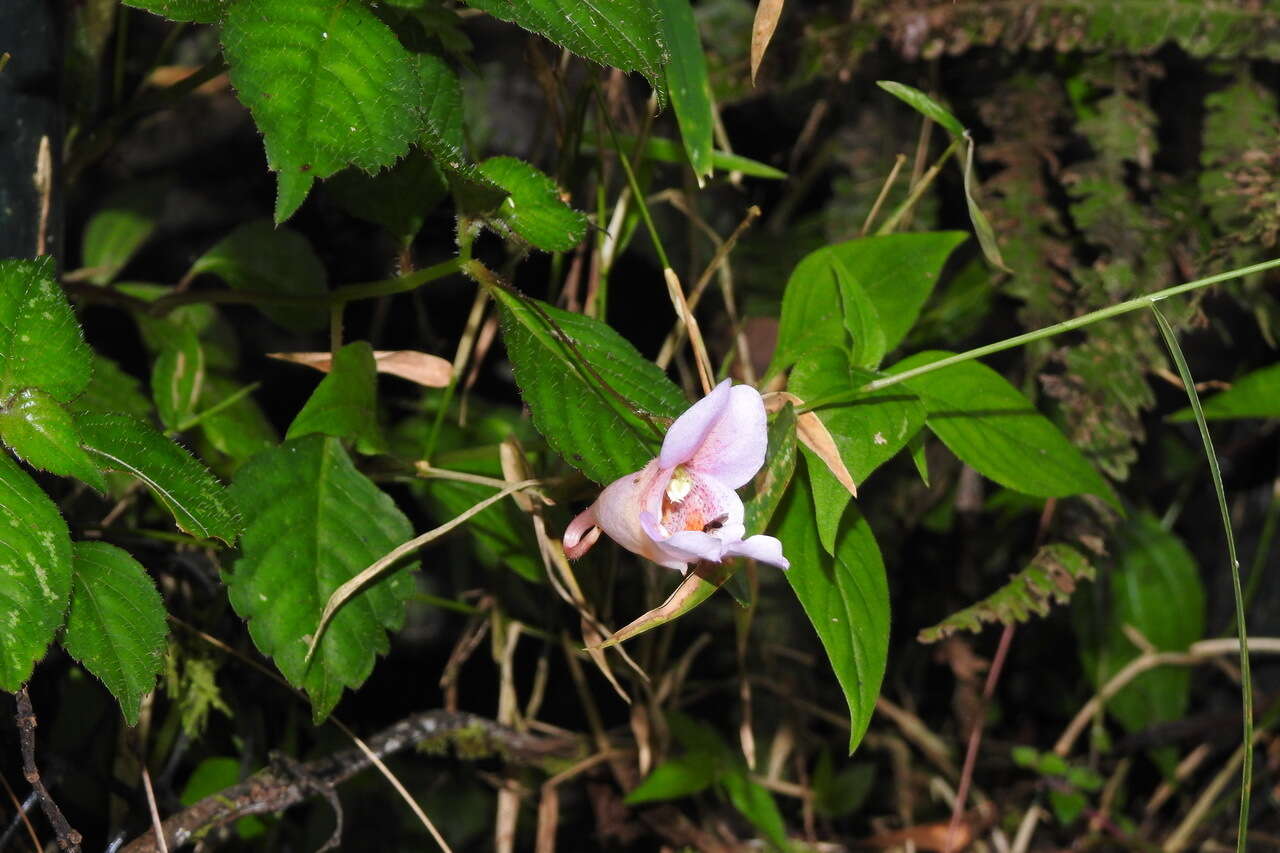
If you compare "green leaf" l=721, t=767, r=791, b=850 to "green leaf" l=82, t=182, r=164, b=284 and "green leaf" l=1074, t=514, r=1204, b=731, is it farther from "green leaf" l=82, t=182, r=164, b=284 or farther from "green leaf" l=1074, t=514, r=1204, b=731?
"green leaf" l=82, t=182, r=164, b=284

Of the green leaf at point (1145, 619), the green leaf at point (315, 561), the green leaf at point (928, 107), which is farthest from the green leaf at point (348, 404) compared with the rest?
the green leaf at point (1145, 619)

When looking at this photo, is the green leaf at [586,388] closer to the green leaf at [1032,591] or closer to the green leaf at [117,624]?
the green leaf at [117,624]

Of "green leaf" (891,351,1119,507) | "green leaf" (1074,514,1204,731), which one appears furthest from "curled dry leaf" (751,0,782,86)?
"green leaf" (1074,514,1204,731)

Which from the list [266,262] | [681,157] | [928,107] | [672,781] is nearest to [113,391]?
[266,262]

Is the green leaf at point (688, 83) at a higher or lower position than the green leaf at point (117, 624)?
higher

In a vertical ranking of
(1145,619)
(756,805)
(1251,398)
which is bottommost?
(756,805)

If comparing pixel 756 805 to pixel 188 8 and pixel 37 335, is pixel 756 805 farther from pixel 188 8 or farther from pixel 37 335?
pixel 188 8
